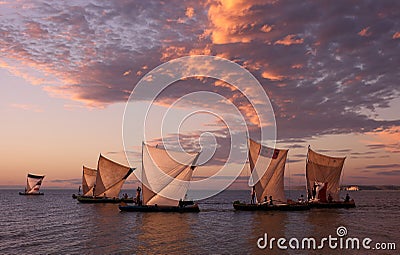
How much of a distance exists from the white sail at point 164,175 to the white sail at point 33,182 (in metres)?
134

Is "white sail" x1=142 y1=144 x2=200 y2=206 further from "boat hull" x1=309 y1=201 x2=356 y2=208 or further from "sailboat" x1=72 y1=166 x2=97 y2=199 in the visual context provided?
"sailboat" x1=72 y1=166 x2=97 y2=199

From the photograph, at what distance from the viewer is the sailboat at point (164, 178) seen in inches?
2758

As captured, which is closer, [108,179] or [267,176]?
[267,176]

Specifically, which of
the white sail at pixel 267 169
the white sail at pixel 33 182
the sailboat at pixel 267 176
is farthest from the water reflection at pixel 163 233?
the white sail at pixel 33 182

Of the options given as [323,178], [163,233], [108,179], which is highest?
[323,178]

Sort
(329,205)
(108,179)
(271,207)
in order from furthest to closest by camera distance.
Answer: (108,179)
(329,205)
(271,207)

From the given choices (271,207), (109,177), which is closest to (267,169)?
(271,207)

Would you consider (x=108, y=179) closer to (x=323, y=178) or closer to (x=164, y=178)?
(x=164, y=178)

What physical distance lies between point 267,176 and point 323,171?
55.8 feet

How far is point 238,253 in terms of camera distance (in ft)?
123

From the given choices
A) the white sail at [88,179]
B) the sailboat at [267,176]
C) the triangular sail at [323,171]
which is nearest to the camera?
the sailboat at [267,176]

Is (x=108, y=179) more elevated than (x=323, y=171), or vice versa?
(x=323, y=171)

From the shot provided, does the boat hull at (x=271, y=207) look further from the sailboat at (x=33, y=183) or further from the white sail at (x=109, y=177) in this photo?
Answer: the sailboat at (x=33, y=183)

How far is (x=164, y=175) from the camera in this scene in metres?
70.2
